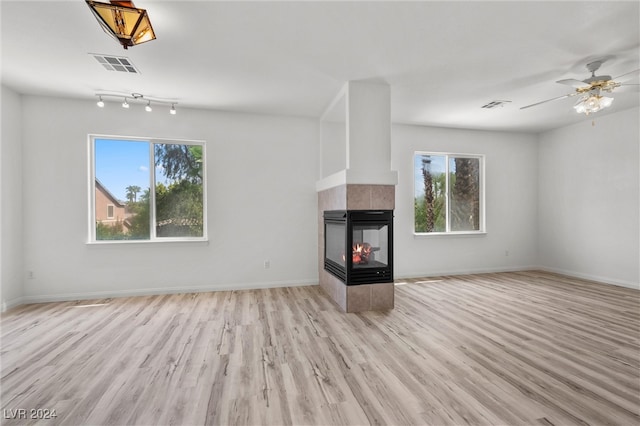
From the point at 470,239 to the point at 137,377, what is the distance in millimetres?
5688

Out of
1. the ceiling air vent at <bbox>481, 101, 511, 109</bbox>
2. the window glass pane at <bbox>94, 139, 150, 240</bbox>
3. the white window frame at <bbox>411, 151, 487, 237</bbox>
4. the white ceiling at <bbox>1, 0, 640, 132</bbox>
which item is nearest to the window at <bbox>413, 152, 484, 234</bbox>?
the white window frame at <bbox>411, 151, 487, 237</bbox>

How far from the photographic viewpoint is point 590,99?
322 cm

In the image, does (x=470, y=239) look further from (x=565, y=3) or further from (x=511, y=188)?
(x=565, y=3)

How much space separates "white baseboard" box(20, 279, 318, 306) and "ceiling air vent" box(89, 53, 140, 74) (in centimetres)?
296

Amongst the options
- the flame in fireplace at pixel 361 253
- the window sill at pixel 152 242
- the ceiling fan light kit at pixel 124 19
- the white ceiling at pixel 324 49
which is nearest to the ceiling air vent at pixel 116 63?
the white ceiling at pixel 324 49

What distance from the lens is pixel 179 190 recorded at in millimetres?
4598

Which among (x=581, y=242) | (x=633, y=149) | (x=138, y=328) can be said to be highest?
(x=633, y=149)

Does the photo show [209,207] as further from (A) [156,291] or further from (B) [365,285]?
(B) [365,285]

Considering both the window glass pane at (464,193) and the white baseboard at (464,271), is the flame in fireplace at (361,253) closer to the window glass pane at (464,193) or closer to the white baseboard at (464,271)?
the white baseboard at (464,271)

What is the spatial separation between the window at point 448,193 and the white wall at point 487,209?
0.16m

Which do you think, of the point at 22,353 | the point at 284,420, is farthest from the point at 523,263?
the point at 22,353

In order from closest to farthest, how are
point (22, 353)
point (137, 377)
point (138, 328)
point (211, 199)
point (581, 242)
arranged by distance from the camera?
point (137, 377)
point (22, 353)
point (138, 328)
point (211, 199)
point (581, 242)

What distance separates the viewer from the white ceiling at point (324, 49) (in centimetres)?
231

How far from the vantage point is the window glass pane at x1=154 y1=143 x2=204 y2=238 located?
4531mm
